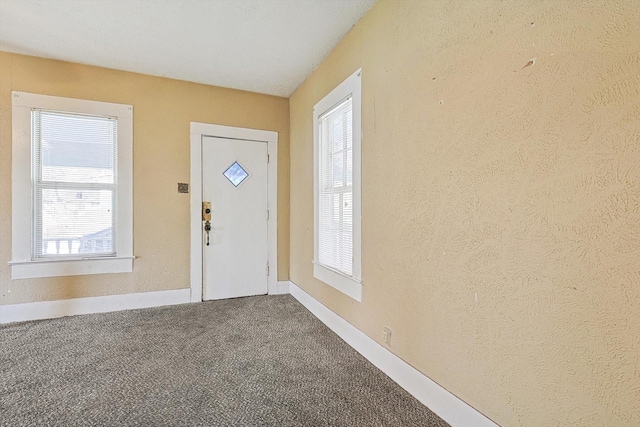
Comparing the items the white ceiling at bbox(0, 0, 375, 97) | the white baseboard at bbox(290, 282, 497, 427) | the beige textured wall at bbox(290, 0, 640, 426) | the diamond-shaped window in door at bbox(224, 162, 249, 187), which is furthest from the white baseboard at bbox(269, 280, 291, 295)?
the white ceiling at bbox(0, 0, 375, 97)

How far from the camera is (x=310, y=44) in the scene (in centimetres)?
263

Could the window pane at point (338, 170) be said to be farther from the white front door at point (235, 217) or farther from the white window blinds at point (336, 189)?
the white front door at point (235, 217)

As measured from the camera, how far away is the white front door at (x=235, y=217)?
3521 mm

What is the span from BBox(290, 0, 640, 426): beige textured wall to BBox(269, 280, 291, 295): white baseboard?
198 cm

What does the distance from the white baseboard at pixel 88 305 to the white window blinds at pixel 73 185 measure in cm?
48

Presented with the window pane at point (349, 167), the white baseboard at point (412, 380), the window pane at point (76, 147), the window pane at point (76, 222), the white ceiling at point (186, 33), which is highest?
the white ceiling at point (186, 33)

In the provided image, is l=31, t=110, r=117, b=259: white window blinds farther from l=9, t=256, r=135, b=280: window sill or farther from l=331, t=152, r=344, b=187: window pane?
l=331, t=152, r=344, b=187: window pane

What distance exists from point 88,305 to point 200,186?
1.67 m

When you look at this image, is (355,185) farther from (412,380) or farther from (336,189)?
(412,380)

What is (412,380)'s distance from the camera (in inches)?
68.7

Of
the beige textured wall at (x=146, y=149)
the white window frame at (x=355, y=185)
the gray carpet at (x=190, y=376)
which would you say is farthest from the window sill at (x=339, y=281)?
the beige textured wall at (x=146, y=149)

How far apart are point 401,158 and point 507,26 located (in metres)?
0.80

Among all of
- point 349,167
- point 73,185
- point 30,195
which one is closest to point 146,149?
point 73,185

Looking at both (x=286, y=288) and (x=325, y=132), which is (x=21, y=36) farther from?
(x=286, y=288)
